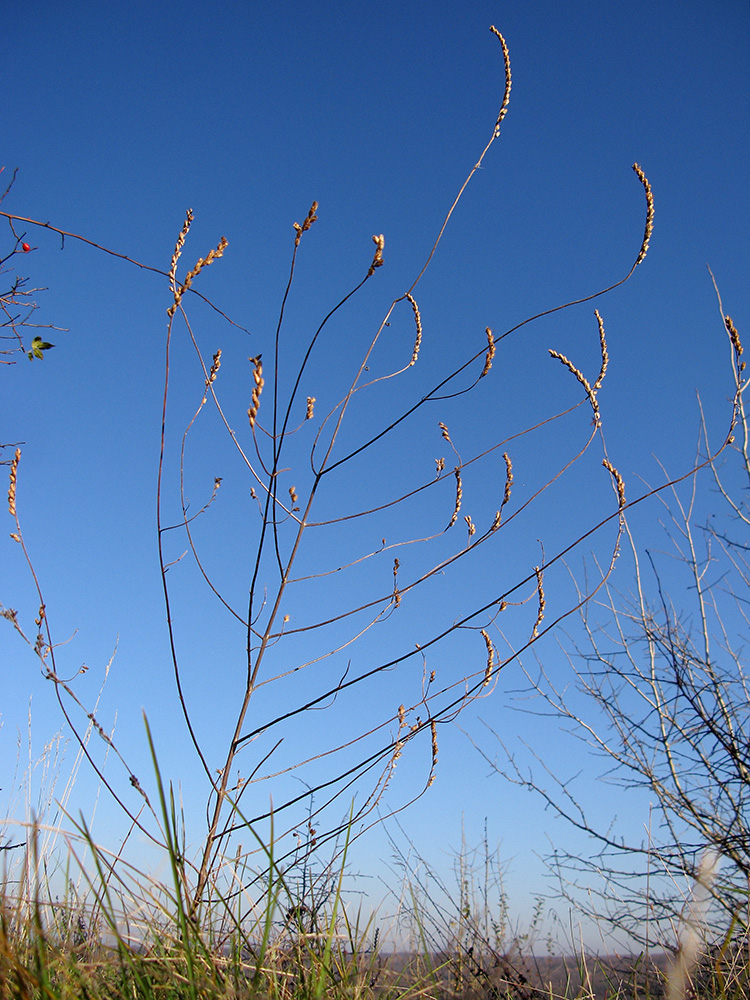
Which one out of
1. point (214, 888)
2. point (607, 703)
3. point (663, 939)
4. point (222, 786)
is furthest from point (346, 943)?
point (607, 703)

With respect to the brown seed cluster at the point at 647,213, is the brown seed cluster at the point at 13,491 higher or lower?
lower

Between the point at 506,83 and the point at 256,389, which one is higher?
the point at 506,83

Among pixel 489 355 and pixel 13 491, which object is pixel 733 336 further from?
pixel 13 491

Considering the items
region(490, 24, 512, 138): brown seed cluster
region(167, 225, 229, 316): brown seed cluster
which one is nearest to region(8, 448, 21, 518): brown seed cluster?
region(167, 225, 229, 316): brown seed cluster

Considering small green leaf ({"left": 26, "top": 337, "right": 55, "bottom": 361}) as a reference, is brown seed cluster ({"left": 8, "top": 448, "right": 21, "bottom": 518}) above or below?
below

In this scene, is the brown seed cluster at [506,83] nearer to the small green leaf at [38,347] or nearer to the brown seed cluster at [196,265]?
the brown seed cluster at [196,265]

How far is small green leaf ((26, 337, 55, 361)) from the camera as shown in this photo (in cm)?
174

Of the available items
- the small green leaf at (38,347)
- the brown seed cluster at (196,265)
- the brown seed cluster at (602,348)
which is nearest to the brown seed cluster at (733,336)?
the brown seed cluster at (602,348)

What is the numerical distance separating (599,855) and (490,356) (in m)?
3.53

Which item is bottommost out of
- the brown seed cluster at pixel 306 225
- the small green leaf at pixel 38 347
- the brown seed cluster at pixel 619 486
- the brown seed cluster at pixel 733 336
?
the brown seed cluster at pixel 619 486

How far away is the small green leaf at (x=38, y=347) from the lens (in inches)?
68.7

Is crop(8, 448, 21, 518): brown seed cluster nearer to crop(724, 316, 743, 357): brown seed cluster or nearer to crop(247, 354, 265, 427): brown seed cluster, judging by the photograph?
crop(247, 354, 265, 427): brown seed cluster

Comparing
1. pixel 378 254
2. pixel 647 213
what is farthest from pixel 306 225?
pixel 647 213

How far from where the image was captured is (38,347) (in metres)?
1.75
